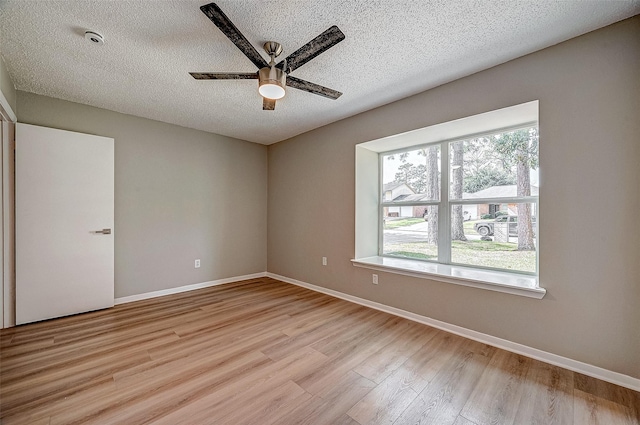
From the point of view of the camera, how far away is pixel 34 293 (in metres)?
2.89

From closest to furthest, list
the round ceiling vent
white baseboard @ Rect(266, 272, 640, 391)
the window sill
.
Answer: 1. white baseboard @ Rect(266, 272, 640, 391)
2. the round ceiling vent
3. the window sill

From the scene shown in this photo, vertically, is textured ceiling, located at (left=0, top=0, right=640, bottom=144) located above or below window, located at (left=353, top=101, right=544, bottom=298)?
above

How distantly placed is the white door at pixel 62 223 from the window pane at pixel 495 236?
4362mm

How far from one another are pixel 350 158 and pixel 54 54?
10.4ft

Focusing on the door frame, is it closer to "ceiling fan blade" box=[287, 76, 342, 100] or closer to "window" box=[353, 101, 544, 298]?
"ceiling fan blade" box=[287, 76, 342, 100]

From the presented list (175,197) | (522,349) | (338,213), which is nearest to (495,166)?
(522,349)

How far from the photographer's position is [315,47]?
1784 millimetres

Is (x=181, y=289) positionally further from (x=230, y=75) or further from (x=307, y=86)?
(x=307, y=86)

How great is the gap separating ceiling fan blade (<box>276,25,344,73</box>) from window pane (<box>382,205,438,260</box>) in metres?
2.34

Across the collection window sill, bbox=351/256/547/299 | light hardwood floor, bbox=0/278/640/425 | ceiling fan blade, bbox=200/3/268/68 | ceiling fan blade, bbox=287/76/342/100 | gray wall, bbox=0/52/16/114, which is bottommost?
light hardwood floor, bbox=0/278/640/425

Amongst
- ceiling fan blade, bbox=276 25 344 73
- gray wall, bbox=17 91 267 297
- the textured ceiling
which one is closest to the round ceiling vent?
the textured ceiling

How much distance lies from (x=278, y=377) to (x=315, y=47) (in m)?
2.39

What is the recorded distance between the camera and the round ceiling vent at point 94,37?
1.99 metres

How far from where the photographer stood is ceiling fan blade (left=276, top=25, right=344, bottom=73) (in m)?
1.64
